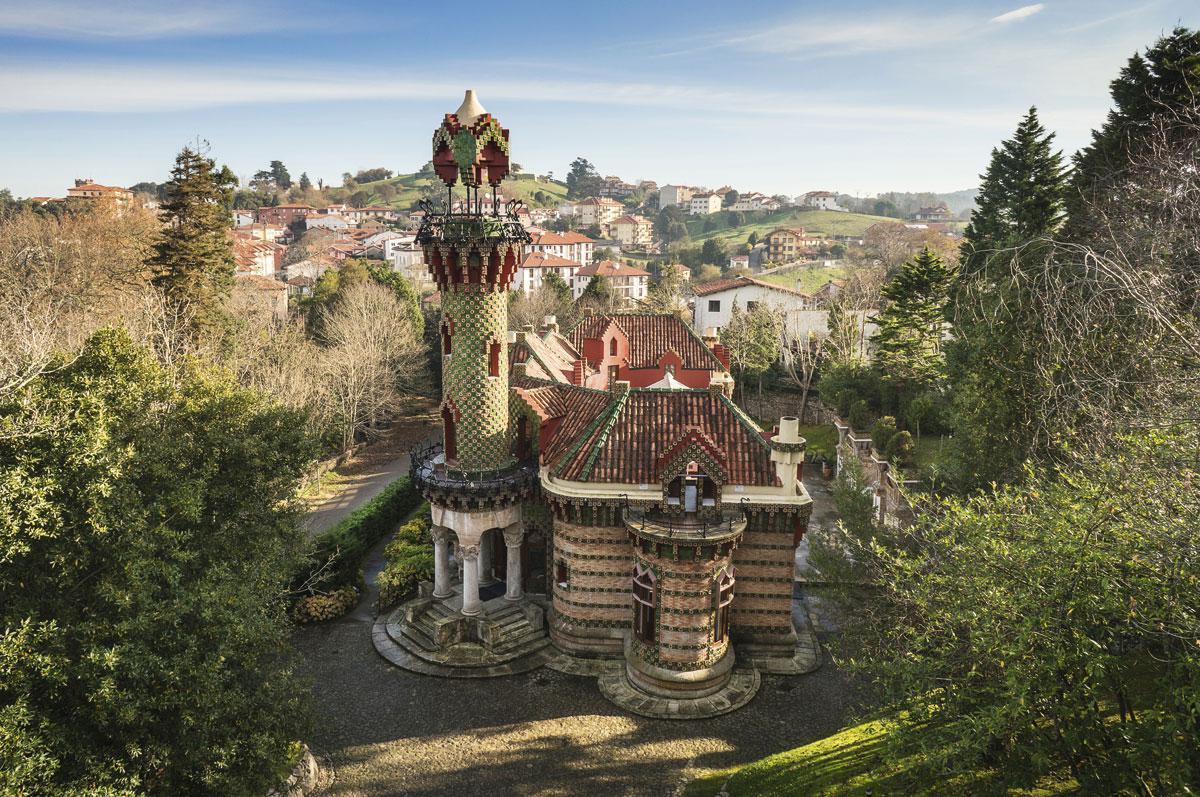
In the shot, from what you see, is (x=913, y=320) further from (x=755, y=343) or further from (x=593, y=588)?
(x=593, y=588)

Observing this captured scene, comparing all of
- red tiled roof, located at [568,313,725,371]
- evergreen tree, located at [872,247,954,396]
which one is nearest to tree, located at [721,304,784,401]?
evergreen tree, located at [872,247,954,396]

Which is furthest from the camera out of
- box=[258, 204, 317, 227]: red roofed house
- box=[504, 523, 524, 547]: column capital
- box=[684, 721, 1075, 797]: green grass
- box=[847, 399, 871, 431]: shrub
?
box=[258, 204, 317, 227]: red roofed house

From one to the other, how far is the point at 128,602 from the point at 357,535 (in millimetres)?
18284

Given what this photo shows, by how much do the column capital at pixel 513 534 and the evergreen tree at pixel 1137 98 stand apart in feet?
80.3

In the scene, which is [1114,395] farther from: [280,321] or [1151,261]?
[280,321]

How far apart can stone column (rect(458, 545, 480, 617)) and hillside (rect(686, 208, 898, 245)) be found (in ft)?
472

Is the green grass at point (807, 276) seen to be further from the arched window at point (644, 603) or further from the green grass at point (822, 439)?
the arched window at point (644, 603)

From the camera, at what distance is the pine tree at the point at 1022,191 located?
4319 cm

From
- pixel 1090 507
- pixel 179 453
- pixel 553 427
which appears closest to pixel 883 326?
pixel 553 427

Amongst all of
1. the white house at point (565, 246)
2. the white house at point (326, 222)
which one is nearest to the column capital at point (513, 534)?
the white house at point (565, 246)

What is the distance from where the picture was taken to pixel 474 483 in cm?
2478

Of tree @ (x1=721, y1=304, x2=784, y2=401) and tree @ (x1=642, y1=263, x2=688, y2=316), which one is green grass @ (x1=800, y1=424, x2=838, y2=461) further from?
tree @ (x1=642, y1=263, x2=688, y2=316)

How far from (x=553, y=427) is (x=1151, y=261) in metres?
18.5

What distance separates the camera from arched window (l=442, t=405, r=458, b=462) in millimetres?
25812
